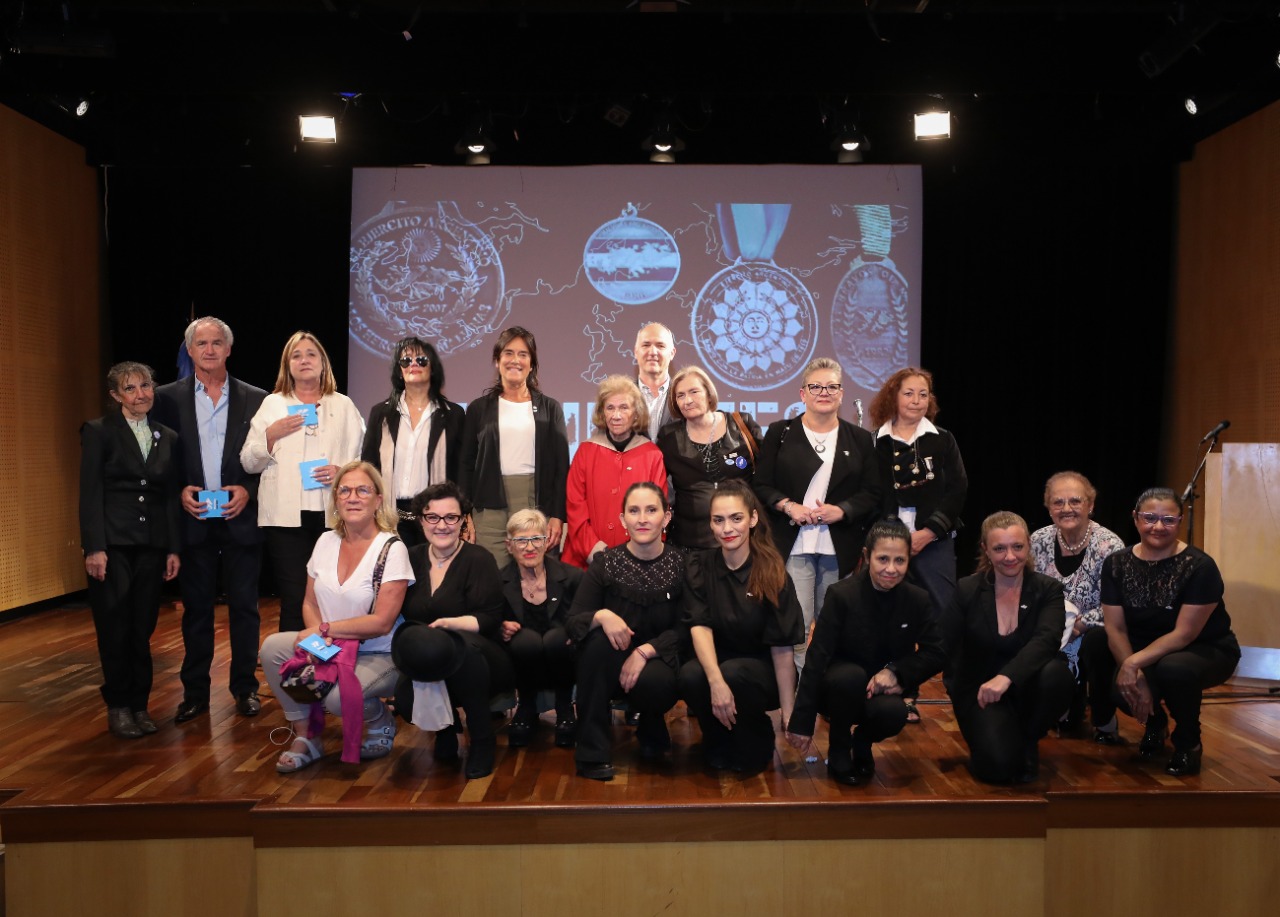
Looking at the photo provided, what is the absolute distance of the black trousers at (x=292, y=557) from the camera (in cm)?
420

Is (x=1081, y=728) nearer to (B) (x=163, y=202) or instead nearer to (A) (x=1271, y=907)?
(A) (x=1271, y=907)

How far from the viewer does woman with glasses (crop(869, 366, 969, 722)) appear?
4172 mm

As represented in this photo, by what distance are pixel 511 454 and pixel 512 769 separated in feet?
4.20

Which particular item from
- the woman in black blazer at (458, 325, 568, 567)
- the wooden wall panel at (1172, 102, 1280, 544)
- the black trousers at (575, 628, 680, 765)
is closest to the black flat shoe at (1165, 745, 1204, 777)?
the black trousers at (575, 628, 680, 765)

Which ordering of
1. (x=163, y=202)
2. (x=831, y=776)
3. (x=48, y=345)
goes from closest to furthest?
(x=831, y=776)
(x=48, y=345)
(x=163, y=202)

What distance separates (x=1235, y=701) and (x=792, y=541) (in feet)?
7.06

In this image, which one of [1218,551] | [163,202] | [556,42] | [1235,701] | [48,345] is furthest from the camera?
[163,202]

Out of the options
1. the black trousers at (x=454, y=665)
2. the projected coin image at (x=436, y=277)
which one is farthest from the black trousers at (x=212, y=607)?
the projected coin image at (x=436, y=277)

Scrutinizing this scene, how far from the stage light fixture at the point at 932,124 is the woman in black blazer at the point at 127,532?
4.67 m

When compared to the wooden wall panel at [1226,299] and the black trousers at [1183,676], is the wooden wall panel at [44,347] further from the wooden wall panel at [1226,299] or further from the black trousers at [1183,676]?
the wooden wall panel at [1226,299]

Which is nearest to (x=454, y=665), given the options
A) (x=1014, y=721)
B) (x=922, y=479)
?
(x=1014, y=721)

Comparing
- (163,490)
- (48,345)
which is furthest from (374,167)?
(163,490)

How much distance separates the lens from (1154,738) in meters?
3.67

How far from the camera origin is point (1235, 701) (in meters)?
4.57
